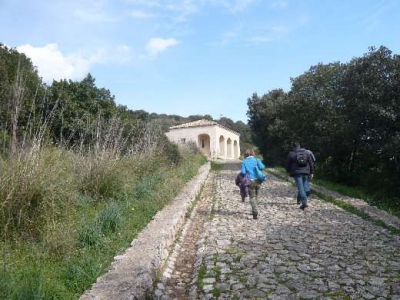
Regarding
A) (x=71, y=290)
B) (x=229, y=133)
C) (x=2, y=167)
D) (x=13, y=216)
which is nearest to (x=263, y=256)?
(x=71, y=290)

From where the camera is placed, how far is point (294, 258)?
17.1 ft

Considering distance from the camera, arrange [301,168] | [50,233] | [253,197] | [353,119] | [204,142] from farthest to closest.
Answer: [204,142], [353,119], [301,168], [253,197], [50,233]

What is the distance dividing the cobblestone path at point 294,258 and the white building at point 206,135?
33689 mm

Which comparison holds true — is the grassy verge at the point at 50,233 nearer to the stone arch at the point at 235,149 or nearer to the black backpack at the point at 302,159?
the black backpack at the point at 302,159

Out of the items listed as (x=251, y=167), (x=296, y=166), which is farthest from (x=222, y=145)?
(x=251, y=167)

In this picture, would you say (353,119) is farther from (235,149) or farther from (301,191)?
(235,149)

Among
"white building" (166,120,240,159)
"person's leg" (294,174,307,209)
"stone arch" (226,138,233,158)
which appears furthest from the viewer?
"stone arch" (226,138,233,158)

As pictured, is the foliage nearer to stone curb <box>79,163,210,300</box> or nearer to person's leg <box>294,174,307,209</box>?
person's leg <box>294,174,307,209</box>

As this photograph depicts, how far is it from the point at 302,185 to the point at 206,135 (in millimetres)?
36559

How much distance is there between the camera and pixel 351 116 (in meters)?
13.5

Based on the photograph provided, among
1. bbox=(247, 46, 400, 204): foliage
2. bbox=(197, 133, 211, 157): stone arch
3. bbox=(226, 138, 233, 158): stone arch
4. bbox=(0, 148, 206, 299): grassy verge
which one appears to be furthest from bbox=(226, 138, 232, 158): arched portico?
bbox=(0, 148, 206, 299): grassy verge

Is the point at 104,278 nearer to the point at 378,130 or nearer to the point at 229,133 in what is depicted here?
the point at 378,130

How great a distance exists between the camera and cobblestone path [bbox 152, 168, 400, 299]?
161 inches

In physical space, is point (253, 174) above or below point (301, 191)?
above
